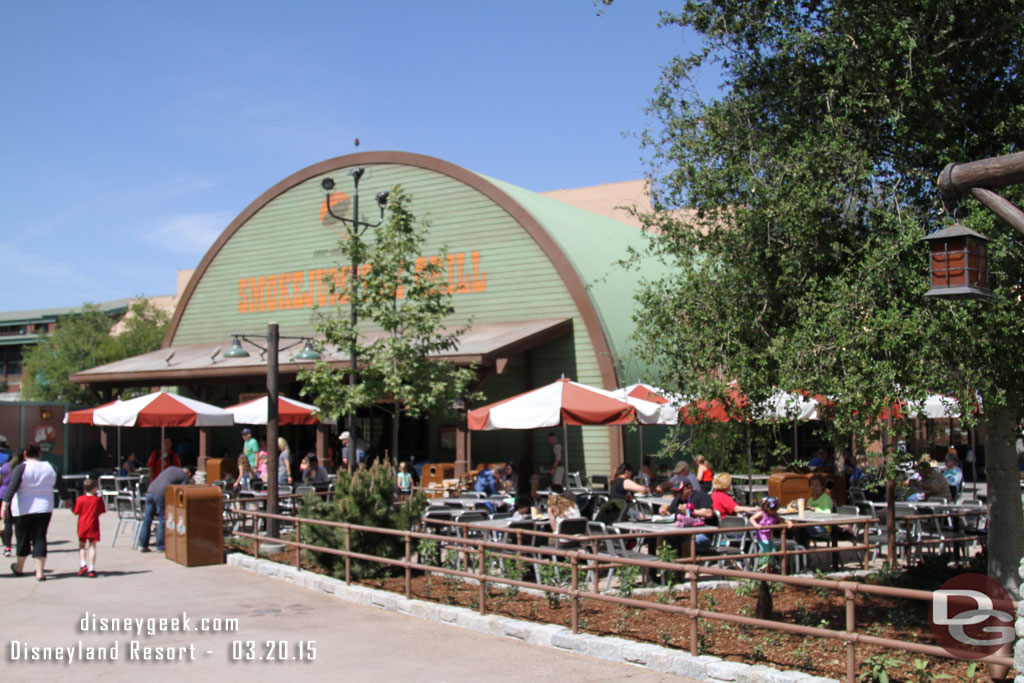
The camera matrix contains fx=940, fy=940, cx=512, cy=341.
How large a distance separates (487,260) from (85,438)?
14575 millimetres

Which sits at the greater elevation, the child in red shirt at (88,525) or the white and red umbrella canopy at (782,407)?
the white and red umbrella canopy at (782,407)

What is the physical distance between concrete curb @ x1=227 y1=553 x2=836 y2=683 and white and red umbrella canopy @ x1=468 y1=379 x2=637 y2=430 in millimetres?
3910

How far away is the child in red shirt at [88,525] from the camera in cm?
1205

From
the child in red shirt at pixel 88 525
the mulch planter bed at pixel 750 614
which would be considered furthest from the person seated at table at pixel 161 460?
the mulch planter bed at pixel 750 614

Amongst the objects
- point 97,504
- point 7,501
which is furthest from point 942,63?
point 7,501

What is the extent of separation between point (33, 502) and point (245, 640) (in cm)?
490

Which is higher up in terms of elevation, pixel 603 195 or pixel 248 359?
pixel 603 195

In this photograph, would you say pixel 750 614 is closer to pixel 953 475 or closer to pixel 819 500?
pixel 819 500

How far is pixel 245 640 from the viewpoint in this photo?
8.73 meters

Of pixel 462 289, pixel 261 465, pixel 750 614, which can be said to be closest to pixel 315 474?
pixel 261 465

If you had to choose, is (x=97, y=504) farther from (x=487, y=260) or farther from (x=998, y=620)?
(x=487, y=260)

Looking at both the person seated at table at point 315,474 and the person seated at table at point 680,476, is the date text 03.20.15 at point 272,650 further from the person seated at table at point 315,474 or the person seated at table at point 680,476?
the person seated at table at point 315,474

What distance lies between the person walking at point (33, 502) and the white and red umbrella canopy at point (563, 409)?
248 inches

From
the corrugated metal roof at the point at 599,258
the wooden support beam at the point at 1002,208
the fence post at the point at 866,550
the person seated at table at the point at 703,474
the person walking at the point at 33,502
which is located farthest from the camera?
the corrugated metal roof at the point at 599,258
